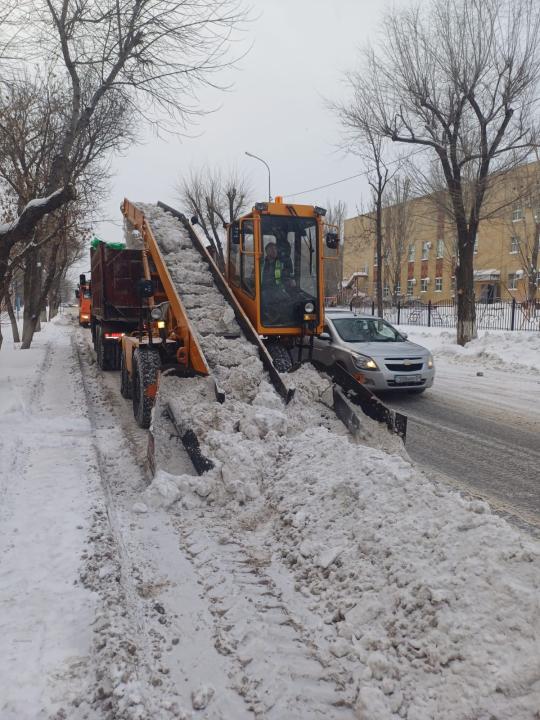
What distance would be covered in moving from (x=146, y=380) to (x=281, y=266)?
8.32ft

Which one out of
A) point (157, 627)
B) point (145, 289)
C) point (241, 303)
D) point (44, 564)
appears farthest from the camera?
point (241, 303)

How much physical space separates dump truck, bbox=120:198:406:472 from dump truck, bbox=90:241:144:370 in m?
3.67

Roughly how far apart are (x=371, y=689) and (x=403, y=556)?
2.98 feet

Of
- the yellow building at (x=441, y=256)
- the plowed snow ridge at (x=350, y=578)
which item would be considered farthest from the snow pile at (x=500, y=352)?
the yellow building at (x=441, y=256)

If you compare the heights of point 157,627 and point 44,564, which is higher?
point 44,564

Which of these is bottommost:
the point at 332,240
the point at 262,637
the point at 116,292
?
the point at 262,637

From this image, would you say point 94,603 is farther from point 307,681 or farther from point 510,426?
point 510,426

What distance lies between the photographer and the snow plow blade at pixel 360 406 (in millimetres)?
6059

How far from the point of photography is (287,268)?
309 inches

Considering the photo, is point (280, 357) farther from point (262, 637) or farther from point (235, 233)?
point (262, 637)

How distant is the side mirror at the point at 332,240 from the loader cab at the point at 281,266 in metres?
0.22

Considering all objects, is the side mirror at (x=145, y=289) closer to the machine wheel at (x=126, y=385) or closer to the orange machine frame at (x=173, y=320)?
the orange machine frame at (x=173, y=320)

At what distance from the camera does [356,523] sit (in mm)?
3891

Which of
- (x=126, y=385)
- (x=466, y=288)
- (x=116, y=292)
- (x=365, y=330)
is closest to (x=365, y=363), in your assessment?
(x=365, y=330)
